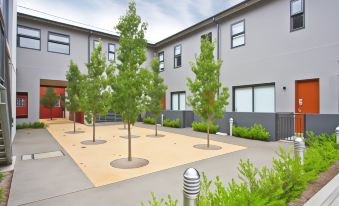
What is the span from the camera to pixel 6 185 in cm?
439

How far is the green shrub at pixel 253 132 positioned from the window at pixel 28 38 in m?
15.4

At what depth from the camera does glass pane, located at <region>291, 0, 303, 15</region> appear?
9.99 meters

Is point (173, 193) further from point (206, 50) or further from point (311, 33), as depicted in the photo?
point (311, 33)

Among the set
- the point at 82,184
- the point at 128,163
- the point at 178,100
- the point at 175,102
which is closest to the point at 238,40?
the point at 178,100

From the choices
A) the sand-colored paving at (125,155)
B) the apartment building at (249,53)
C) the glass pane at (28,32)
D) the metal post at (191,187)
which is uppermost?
the glass pane at (28,32)

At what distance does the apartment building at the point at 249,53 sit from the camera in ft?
30.2

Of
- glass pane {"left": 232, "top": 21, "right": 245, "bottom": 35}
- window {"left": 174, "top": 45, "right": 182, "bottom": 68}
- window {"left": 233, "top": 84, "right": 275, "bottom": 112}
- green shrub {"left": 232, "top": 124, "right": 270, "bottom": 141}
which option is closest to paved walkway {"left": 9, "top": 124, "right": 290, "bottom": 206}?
green shrub {"left": 232, "top": 124, "right": 270, "bottom": 141}

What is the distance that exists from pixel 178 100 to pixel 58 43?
10972mm

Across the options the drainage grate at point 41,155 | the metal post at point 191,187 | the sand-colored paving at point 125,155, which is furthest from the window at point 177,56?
the metal post at point 191,187

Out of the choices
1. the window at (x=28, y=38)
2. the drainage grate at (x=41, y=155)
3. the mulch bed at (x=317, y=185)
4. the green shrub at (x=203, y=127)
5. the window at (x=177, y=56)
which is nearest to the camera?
the mulch bed at (x=317, y=185)

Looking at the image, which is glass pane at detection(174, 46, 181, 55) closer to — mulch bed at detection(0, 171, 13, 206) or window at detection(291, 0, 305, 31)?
window at detection(291, 0, 305, 31)

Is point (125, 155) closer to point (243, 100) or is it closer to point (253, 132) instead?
point (253, 132)

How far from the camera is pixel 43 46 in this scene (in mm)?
15172

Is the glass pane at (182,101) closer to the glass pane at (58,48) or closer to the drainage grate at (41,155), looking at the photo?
the glass pane at (58,48)
